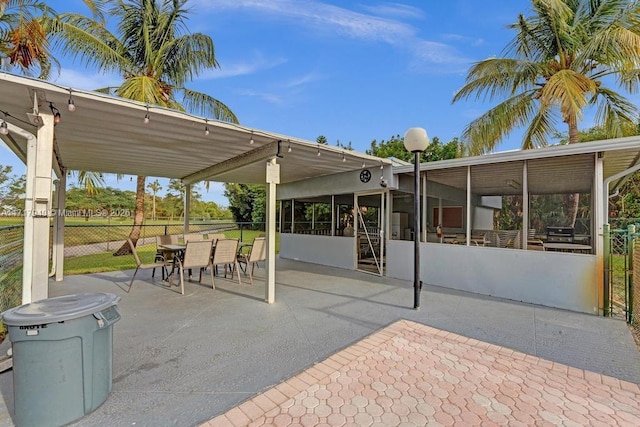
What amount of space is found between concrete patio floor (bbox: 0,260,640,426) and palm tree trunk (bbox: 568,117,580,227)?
5.43 m

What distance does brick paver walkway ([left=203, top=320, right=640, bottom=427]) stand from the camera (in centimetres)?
208

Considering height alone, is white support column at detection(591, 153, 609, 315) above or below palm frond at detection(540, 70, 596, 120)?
below

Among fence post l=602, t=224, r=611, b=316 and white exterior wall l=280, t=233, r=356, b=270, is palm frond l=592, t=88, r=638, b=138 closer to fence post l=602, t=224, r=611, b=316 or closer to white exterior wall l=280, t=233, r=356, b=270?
fence post l=602, t=224, r=611, b=316

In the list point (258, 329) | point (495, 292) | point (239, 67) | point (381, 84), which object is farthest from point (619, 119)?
point (239, 67)

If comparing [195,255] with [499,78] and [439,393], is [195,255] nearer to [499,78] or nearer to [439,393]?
[439,393]

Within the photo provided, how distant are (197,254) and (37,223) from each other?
2.79 meters

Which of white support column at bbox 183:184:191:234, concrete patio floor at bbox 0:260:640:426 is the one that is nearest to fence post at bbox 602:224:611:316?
concrete patio floor at bbox 0:260:640:426

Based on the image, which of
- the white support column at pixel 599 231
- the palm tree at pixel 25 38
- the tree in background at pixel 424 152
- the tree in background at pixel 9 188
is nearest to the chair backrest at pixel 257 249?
the palm tree at pixel 25 38

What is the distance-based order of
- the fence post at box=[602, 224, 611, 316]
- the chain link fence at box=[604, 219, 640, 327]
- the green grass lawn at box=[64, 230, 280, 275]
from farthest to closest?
the green grass lawn at box=[64, 230, 280, 275], the fence post at box=[602, 224, 611, 316], the chain link fence at box=[604, 219, 640, 327]

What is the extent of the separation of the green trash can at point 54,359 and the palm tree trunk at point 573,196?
9.90 meters

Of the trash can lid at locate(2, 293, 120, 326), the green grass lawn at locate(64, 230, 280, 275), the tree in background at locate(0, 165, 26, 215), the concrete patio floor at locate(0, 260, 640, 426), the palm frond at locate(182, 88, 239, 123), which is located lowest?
the green grass lawn at locate(64, 230, 280, 275)

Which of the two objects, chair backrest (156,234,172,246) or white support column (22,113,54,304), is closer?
white support column (22,113,54,304)

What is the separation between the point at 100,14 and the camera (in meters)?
8.91

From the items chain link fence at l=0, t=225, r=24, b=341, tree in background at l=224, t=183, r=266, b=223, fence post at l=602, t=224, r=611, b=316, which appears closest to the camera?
chain link fence at l=0, t=225, r=24, b=341
